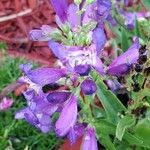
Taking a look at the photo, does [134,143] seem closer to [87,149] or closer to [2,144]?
[87,149]

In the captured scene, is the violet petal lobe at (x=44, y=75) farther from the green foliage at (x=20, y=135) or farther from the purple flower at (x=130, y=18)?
the purple flower at (x=130, y=18)

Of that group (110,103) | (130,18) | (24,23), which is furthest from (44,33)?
(24,23)

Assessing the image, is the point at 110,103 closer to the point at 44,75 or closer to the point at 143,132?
the point at 143,132

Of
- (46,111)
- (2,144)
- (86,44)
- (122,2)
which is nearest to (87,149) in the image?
(46,111)

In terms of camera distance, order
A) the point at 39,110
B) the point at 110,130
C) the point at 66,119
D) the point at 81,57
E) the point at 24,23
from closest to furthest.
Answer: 1. the point at 81,57
2. the point at 66,119
3. the point at 39,110
4. the point at 110,130
5. the point at 24,23

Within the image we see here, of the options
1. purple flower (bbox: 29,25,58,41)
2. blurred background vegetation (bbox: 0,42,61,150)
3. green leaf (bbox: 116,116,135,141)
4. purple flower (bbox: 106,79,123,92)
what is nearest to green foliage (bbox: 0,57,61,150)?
blurred background vegetation (bbox: 0,42,61,150)

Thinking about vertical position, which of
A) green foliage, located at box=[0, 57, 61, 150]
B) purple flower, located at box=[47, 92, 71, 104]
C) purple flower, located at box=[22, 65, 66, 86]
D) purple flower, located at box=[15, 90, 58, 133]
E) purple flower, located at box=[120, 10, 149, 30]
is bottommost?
green foliage, located at box=[0, 57, 61, 150]

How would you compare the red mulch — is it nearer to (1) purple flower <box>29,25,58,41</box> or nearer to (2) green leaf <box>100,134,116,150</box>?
(2) green leaf <box>100,134,116,150</box>

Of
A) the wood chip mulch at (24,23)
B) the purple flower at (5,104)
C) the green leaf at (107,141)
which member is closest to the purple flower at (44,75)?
the green leaf at (107,141)
